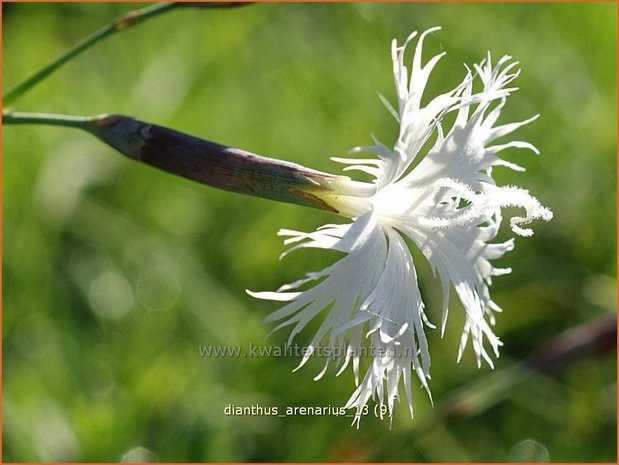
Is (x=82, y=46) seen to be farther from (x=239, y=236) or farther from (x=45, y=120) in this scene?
(x=239, y=236)

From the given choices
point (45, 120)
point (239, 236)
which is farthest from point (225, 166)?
point (239, 236)

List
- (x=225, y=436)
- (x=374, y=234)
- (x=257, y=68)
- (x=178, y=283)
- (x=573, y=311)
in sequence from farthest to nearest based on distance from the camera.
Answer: (x=257, y=68)
(x=573, y=311)
(x=178, y=283)
(x=225, y=436)
(x=374, y=234)

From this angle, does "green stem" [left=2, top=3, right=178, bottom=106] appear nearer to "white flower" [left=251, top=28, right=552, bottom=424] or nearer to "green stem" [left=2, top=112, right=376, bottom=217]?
"green stem" [left=2, top=112, right=376, bottom=217]

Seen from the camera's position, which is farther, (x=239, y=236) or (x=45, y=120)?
(x=239, y=236)

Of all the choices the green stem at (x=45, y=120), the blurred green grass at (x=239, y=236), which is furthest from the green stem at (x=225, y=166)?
the blurred green grass at (x=239, y=236)

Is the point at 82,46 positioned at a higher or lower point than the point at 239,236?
higher

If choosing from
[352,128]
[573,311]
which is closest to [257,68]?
[352,128]

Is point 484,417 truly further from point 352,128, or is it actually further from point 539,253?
point 352,128
